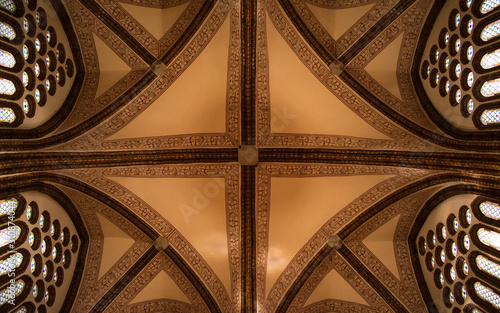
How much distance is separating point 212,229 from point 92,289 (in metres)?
3.91

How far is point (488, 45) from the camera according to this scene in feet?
25.8

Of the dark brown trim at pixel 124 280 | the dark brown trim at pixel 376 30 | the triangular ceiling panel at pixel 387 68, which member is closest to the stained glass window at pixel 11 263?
the dark brown trim at pixel 124 280

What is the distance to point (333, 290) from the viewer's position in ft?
38.7

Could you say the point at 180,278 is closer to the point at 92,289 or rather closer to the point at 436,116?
the point at 92,289

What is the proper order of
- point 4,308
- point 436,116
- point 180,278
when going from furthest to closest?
point 180,278 < point 436,116 < point 4,308

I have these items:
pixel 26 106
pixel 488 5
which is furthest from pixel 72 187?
pixel 488 5

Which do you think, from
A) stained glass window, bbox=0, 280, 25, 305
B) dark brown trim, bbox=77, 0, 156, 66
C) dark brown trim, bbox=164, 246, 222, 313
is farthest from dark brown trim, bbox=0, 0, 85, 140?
dark brown trim, bbox=164, 246, 222, 313

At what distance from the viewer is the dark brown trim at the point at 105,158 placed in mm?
7789

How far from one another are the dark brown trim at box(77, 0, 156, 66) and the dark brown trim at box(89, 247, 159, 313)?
5765 millimetres

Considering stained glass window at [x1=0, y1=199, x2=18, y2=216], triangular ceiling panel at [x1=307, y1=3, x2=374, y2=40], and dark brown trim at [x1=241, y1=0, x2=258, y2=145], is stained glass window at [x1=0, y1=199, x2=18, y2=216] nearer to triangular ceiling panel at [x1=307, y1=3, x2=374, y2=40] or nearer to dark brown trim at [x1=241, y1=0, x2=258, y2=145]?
dark brown trim at [x1=241, y1=0, x2=258, y2=145]

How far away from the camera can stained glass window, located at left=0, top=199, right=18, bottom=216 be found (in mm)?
8469

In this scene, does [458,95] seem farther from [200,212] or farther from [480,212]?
[200,212]

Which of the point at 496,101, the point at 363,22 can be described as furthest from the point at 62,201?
the point at 496,101

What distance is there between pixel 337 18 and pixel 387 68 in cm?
201
